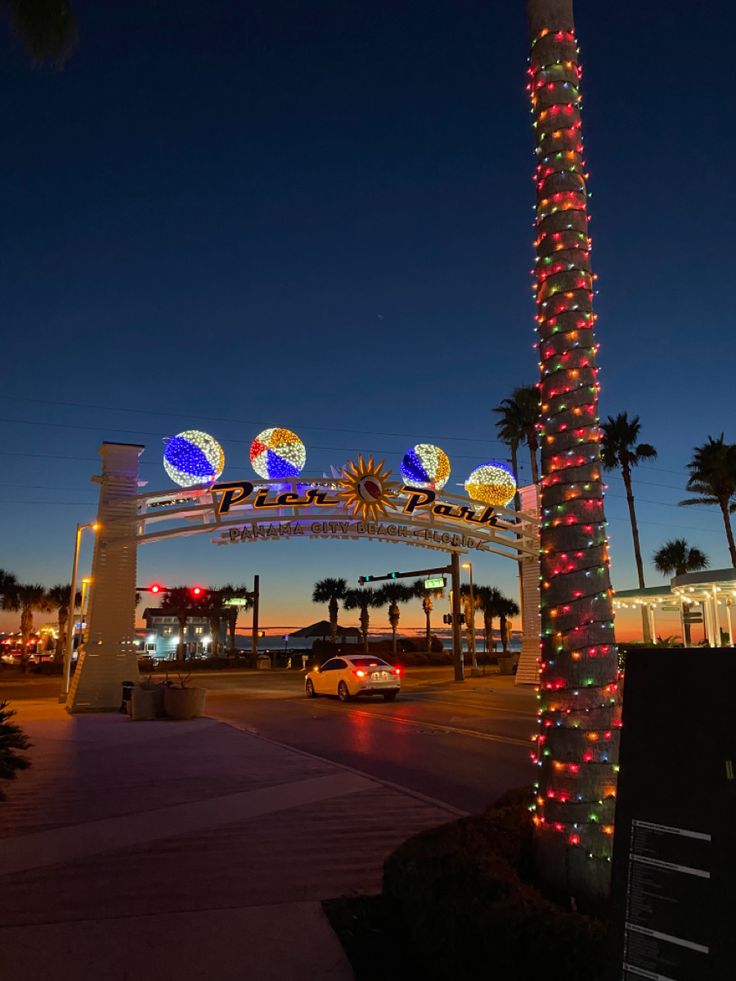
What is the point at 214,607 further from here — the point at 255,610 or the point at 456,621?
the point at 456,621

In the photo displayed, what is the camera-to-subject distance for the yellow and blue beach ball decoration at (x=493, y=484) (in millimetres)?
27016

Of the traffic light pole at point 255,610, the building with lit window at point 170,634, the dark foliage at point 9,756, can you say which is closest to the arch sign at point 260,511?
the dark foliage at point 9,756

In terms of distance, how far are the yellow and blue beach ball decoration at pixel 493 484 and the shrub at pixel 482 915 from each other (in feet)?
74.4

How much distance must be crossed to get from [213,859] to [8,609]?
75.1 meters

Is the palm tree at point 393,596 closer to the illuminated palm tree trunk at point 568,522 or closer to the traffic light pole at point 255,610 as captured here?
the traffic light pole at point 255,610

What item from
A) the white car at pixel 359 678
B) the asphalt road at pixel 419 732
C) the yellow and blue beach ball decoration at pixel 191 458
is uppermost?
the yellow and blue beach ball decoration at pixel 191 458

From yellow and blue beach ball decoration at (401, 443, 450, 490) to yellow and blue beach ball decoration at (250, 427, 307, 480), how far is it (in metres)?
4.01

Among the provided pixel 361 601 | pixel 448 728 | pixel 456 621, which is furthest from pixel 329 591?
pixel 448 728

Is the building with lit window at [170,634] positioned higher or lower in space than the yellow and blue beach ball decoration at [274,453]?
lower

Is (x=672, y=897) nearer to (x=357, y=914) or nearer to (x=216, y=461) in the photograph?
(x=357, y=914)

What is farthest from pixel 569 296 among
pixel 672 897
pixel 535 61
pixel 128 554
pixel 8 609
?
pixel 8 609

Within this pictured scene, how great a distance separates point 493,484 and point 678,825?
2496cm

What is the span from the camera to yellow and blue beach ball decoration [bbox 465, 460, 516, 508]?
27.0 metres

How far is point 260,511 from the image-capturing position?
941 inches
